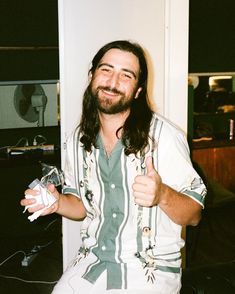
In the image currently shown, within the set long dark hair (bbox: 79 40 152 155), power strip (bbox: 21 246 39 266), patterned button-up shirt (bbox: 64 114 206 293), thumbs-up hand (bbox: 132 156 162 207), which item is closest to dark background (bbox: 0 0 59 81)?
power strip (bbox: 21 246 39 266)

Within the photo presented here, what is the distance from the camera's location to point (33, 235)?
4230mm

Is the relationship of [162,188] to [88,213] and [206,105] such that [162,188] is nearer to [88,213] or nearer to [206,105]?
A: [88,213]

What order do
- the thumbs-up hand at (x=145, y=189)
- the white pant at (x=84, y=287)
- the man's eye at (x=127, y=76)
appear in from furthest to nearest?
1. the man's eye at (x=127, y=76)
2. the white pant at (x=84, y=287)
3. the thumbs-up hand at (x=145, y=189)

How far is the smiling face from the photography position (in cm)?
Answer: 192

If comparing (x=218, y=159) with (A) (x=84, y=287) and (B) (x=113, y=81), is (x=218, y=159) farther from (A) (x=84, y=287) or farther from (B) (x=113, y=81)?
(A) (x=84, y=287)

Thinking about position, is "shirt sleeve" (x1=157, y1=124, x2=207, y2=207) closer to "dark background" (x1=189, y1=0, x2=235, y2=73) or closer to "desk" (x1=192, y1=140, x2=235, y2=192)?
"desk" (x1=192, y1=140, x2=235, y2=192)

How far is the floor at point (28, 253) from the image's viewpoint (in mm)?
3359

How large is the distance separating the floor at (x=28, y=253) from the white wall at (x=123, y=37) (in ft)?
2.60

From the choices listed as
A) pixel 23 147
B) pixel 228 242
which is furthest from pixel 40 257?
pixel 228 242

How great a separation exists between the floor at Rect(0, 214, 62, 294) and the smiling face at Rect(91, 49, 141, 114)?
1945 mm

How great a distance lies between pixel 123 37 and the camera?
2.65 m

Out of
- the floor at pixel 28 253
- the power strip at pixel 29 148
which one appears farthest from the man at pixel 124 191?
the power strip at pixel 29 148

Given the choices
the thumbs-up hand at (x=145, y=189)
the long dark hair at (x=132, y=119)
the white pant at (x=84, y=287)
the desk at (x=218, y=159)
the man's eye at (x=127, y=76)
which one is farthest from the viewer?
the desk at (x=218, y=159)

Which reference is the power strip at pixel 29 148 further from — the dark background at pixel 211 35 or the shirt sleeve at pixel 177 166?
the shirt sleeve at pixel 177 166
